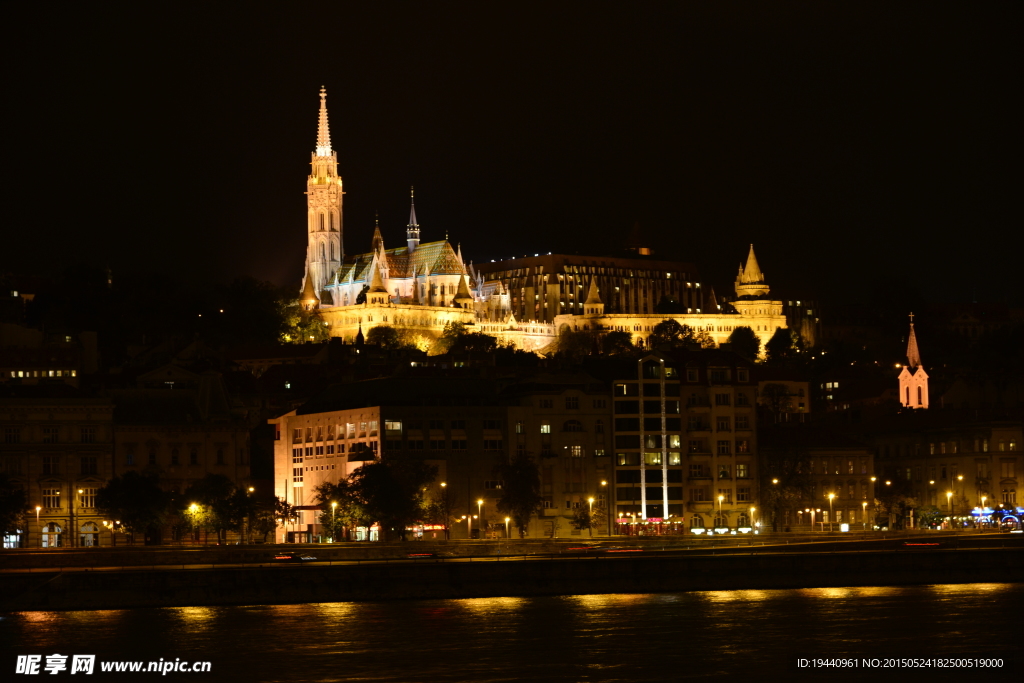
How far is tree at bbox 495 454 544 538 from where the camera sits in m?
116

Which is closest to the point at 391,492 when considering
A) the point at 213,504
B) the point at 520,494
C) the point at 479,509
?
the point at 520,494

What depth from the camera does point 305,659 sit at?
222 ft

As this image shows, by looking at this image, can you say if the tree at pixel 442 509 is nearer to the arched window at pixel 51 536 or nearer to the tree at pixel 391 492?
the tree at pixel 391 492

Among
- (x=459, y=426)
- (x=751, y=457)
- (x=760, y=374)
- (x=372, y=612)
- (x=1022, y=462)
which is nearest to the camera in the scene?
(x=372, y=612)

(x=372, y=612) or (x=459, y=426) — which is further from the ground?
(x=459, y=426)

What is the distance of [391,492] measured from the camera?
110375 mm

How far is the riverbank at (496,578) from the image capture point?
81.7 meters

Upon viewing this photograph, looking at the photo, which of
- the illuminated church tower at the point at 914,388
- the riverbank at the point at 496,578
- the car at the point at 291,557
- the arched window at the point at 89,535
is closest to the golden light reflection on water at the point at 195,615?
the riverbank at the point at 496,578

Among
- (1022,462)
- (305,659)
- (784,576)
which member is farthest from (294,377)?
(305,659)

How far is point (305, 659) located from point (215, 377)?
5997 cm

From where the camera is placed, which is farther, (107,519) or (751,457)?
(751,457)

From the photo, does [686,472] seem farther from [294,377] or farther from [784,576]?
[294,377]

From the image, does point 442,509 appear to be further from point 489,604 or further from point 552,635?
point 552,635

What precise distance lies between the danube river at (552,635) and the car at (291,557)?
995 centimetres
